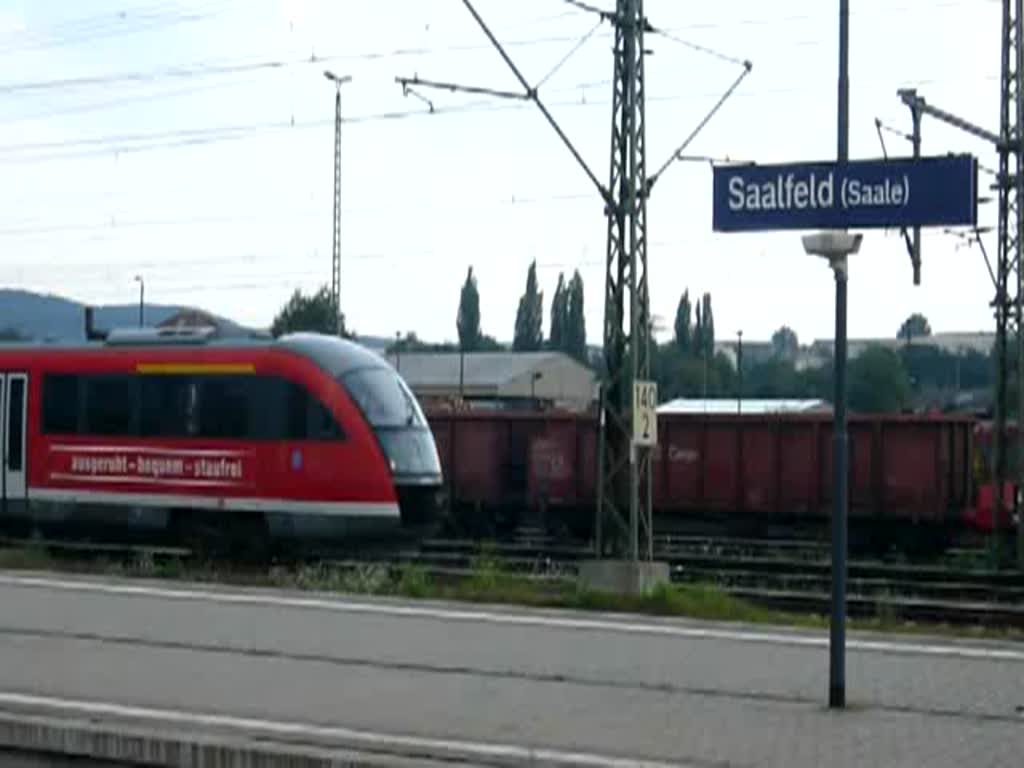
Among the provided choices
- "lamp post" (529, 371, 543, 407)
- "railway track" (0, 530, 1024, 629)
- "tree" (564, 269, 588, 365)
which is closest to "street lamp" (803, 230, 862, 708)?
"railway track" (0, 530, 1024, 629)

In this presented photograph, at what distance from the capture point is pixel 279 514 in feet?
77.6

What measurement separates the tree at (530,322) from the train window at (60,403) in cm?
8963

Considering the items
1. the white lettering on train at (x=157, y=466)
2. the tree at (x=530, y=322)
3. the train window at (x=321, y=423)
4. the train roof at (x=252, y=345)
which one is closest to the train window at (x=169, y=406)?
the white lettering on train at (x=157, y=466)

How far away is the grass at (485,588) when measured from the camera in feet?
56.2

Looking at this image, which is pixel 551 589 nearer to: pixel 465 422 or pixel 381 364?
pixel 381 364

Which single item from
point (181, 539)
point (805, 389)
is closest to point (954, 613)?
point (181, 539)

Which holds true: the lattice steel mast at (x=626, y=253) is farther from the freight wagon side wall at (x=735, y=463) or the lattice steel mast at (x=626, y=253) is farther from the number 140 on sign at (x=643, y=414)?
the freight wagon side wall at (x=735, y=463)

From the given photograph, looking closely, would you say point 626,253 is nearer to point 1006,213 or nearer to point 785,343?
point 1006,213

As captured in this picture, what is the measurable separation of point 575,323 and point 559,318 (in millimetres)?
1640

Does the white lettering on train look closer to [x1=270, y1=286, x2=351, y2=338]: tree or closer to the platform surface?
the platform surface

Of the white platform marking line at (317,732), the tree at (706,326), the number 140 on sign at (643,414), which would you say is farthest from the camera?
the tree at (706,326)

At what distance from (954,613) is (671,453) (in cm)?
1627

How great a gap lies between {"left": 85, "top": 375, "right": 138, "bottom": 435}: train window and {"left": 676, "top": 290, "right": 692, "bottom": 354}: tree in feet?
263

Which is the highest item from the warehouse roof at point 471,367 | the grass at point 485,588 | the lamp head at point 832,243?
the warehouse roof at point 471,367
